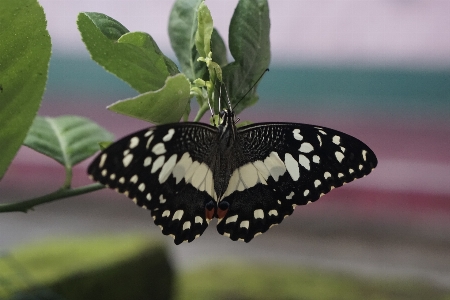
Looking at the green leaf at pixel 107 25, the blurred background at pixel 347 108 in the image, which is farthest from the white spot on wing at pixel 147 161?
the blurred background at pixel 347 108

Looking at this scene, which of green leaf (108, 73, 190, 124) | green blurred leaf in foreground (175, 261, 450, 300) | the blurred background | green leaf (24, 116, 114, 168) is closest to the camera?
Result: green leaf (108, 73, 190, 124)

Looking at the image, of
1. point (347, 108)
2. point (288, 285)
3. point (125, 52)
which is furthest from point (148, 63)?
point (347, 108)

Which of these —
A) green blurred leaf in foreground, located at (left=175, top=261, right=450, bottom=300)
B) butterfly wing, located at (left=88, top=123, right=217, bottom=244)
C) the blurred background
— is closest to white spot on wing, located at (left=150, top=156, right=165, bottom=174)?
butterfly wing, located at (left=88, top=123, right=217, bottom=244)

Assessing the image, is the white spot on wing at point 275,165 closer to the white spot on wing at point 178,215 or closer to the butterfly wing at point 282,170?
the butterfly wing at point 282,170

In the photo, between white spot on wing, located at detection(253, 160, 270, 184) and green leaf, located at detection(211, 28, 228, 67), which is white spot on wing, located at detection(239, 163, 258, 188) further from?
green leaf, located at detection(211, 28, 228, 67)

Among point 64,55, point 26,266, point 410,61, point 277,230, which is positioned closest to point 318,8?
point 410,61

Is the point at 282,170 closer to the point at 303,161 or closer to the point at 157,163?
the point at 303,161
